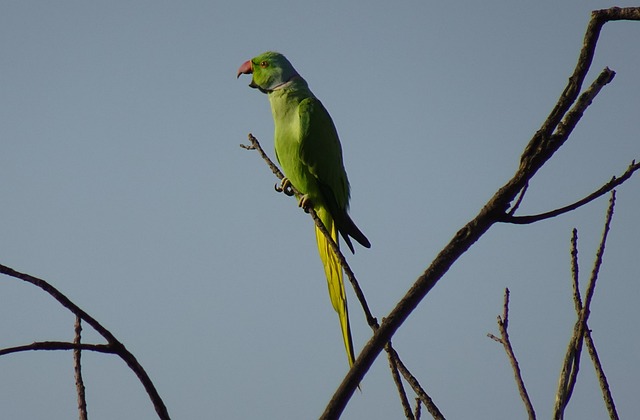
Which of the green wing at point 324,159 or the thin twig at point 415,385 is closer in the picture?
the thin twig at point 415,385

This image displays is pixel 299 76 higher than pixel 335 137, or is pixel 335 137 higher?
pixel 299 76

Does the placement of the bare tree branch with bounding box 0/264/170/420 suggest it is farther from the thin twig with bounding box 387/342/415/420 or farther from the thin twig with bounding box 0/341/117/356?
the thin twig with bounding box 387/342/415/420

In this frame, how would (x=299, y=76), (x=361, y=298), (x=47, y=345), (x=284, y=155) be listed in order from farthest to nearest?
1. (x=299, y=76)
2. (x=284, y=155)
3. (x=361, y=298)
4. (x=47, y=345)

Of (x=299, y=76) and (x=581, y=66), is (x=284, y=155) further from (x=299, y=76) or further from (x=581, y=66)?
(x=581, y=66)

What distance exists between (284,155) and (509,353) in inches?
118

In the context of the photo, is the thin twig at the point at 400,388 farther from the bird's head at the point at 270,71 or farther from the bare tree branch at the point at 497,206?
the bird's head at the point at 270,71

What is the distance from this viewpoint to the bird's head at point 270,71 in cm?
496

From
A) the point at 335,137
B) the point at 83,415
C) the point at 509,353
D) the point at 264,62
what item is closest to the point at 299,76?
the point at 264,62

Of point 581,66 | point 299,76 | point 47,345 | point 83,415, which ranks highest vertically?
point 299,76

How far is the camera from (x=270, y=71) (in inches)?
197

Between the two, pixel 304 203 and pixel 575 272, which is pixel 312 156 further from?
pixel 575 272

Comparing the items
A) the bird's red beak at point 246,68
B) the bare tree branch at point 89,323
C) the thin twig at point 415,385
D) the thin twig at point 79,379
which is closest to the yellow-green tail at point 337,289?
the thin twig at point 415,385

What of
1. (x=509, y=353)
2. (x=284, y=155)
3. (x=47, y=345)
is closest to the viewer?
(x=47, y=345)

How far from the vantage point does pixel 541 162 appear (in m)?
1.03
